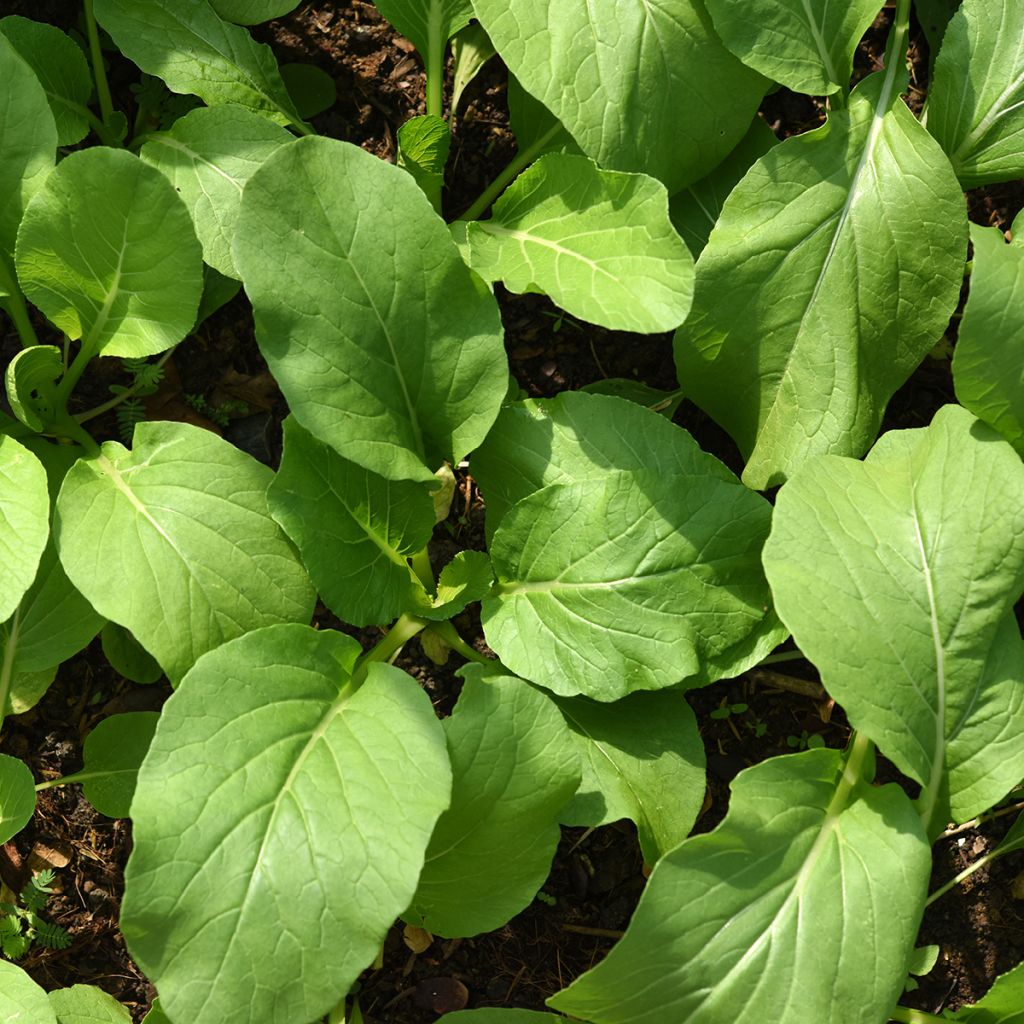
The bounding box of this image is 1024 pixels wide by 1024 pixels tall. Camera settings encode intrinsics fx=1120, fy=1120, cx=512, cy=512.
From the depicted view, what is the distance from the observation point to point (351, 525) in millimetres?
1769

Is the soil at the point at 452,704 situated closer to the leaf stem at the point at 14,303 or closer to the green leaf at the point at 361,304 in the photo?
the leaf stem at the point at 14,303

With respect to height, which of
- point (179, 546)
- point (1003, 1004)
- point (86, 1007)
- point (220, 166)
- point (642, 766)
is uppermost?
point (220, 166)

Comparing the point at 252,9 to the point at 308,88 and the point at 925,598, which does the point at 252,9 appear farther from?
the point at 925,598

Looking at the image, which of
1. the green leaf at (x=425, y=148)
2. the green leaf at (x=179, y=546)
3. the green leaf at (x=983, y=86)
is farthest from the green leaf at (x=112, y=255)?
the green leaf at (x=983, y=86)

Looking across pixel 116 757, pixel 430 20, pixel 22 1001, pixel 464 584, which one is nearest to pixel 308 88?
pixel 430 20

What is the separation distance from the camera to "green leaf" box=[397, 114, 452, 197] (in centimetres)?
188

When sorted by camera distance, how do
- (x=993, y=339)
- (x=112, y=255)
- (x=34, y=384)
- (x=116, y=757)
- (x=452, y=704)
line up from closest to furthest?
(x=993, y=339), (x=112, y=255), (x=34, y=384), (x=116, y=757), (x=452, y=704)

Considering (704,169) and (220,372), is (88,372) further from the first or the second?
(704,169)

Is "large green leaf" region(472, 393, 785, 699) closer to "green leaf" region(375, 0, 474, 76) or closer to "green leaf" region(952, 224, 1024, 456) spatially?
"green leaf" region(952, 224, 1024, 456)

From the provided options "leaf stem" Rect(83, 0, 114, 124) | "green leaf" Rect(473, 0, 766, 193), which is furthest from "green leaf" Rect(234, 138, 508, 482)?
"leaf stem" Rect(83, 0, 114, 124)

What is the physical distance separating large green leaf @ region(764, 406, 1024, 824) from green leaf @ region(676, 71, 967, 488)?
0.18 meters

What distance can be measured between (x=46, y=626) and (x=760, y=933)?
1.26 metres

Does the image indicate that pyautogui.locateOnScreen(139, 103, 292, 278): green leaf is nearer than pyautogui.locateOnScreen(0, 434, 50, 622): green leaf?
No

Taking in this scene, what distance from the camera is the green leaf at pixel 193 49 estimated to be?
74.6 inches
